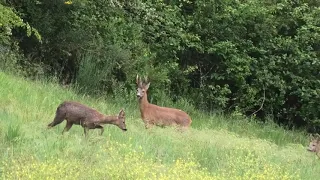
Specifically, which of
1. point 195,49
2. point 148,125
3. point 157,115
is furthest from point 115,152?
point 195,49

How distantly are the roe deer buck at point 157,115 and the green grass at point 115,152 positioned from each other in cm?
33

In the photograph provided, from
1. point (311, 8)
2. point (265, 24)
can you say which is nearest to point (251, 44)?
point (265, 24)

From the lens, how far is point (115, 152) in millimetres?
8289

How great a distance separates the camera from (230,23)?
69.3 ft

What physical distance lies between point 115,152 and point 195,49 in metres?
13.5

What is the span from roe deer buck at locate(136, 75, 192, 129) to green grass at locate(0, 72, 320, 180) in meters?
0.33

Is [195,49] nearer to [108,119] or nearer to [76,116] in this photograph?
[108,119]

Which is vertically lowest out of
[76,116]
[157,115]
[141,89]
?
[157,115]

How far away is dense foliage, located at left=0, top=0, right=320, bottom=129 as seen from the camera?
59.5 feet

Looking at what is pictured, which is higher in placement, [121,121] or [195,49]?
[195,49]

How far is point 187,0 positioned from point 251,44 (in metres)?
2.50

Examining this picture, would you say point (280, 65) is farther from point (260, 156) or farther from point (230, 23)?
point (260, 156)

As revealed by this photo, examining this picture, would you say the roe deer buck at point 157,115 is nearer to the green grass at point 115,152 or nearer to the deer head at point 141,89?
the deer head at point 141,89

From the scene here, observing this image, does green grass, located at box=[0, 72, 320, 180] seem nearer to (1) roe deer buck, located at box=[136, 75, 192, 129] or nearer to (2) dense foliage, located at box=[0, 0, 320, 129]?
(1) roe deer buck, located at box=[136, 75, 192, 129]
